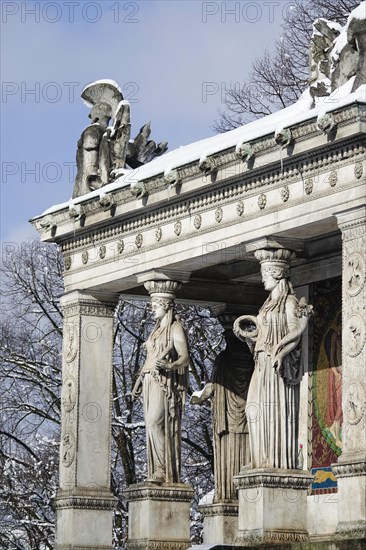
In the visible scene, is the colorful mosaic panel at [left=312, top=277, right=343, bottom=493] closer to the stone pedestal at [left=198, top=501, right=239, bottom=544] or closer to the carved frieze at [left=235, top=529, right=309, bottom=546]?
the carved frieze at [left=235, top=529, right=309, bottom=546]

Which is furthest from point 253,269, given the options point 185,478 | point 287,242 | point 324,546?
point 185,478

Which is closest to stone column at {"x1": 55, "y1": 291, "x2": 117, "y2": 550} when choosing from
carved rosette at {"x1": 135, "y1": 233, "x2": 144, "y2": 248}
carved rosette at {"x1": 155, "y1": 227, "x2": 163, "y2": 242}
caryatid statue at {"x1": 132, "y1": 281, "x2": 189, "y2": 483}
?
caryatid statue at {"x1": 132, "y1": 281, "x2": 189, "y2": 483}

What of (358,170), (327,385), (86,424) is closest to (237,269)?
(327,385)

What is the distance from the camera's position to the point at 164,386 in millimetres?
27172

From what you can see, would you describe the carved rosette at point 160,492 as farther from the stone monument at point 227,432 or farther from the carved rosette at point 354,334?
the carved rosette at point 354,334

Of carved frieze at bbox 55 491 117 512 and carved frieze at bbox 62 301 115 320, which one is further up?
carved frieze at bbox 62 301 115 320

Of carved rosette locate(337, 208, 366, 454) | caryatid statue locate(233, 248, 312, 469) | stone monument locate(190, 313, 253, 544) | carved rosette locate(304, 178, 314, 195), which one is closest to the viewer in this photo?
carved rosette locate(337, 208, 366, 454)

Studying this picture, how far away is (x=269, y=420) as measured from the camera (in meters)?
24.6

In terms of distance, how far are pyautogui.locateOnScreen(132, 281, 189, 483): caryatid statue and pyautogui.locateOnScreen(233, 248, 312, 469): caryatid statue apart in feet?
7.99

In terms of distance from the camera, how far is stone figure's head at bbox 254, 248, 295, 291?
24.7 m

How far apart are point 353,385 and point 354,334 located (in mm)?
632

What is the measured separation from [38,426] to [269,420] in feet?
59.8

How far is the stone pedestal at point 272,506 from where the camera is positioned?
24.0 meters

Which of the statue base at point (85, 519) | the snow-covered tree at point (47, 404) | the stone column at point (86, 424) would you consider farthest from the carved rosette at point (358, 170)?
the snow-covered tree at point (47, 404)
